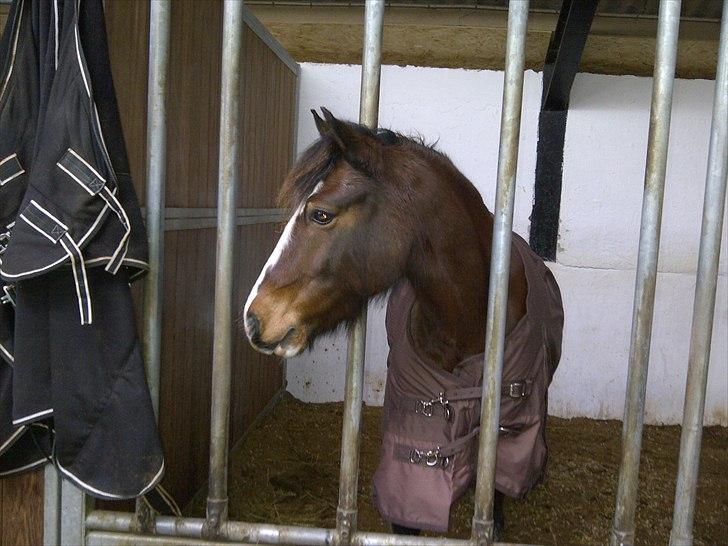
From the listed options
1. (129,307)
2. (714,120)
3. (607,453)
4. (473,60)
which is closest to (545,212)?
(473,60)

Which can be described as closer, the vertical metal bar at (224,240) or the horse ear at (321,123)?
the vertical metal bar at (224,240)

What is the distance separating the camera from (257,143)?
9.82 feet

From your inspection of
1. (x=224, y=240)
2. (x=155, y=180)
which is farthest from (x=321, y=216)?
(x=155, y=180)

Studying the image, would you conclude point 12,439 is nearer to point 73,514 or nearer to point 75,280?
point 73,514

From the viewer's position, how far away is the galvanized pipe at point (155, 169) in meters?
1.29

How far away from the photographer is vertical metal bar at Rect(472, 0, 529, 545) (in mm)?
1208

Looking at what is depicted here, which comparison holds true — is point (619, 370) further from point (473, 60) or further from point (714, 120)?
point (714, 120)

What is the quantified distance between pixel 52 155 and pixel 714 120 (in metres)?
1.26

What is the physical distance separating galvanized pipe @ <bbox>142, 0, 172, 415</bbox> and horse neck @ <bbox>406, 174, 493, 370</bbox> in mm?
652

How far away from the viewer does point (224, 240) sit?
1287 millimetres

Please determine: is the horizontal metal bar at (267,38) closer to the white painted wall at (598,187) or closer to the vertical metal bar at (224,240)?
the white painted wall at (598,187)

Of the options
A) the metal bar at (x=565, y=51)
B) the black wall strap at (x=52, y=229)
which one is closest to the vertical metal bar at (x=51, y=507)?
the black wall strap at (x=52, y=229)

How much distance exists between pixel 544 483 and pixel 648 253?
2189 mm

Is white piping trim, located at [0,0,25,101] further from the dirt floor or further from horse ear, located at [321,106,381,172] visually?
the dirt floor
